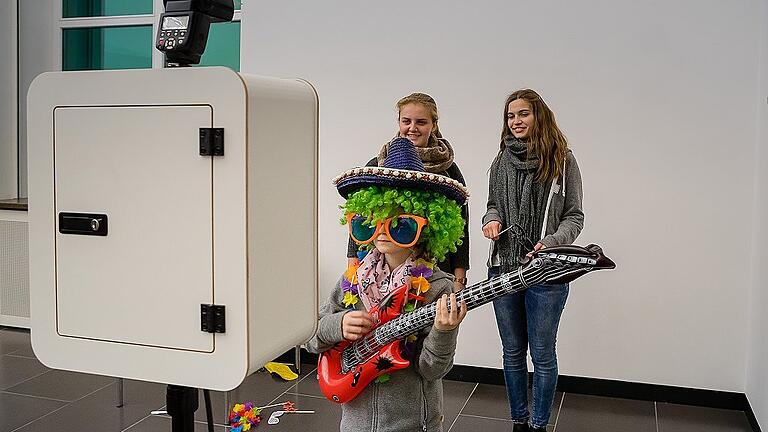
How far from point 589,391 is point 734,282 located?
86cm

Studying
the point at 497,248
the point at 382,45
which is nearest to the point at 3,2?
the point at 382,45

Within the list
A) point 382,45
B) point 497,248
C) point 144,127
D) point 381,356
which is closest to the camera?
point 144,127

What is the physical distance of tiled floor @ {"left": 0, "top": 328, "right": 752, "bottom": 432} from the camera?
12.5 ft

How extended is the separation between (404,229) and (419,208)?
0.07 metres

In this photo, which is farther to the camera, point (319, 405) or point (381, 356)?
point (319, 405)

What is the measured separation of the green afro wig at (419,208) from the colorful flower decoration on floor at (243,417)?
169 centimetres

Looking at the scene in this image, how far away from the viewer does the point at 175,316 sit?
4.44 feet

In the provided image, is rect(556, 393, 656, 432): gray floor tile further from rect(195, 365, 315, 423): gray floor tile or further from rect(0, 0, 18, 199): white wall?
rect(0, 0, 18, 199): white wall

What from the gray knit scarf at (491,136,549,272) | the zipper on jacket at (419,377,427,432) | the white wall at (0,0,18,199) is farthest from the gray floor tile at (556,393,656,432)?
the white wall at (0,0,18,199)

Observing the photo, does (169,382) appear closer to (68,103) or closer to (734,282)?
(68,103)

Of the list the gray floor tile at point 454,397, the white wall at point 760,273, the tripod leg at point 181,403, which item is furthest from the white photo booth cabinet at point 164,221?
the white wall at point 760,273

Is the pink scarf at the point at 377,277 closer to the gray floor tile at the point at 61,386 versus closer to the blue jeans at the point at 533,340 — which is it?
the blue jeans at the point at 533,340

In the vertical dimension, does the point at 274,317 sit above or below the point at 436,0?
below

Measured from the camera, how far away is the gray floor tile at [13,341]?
507 cm
